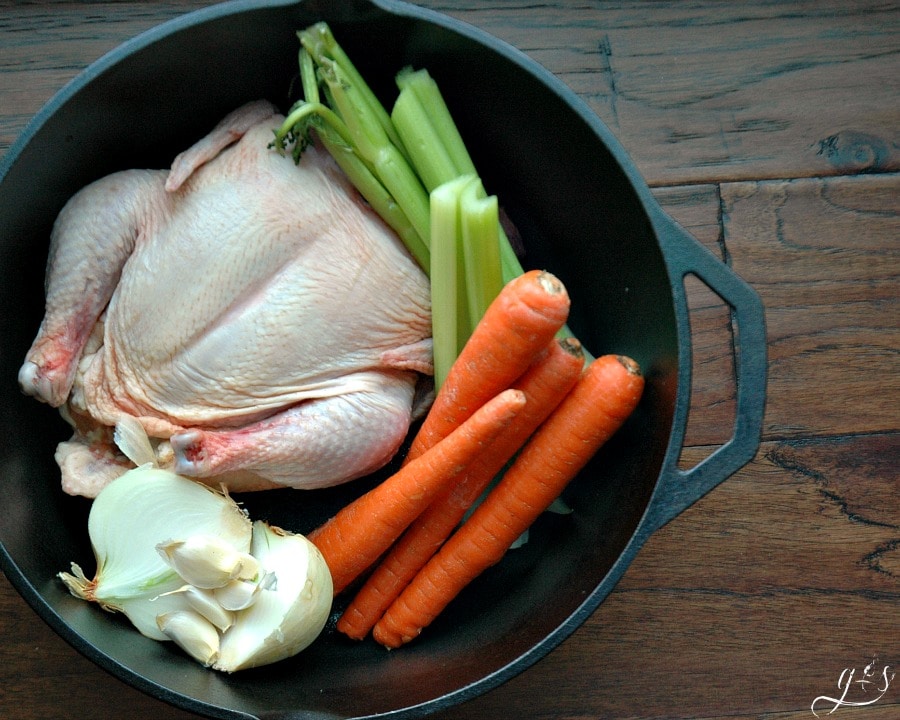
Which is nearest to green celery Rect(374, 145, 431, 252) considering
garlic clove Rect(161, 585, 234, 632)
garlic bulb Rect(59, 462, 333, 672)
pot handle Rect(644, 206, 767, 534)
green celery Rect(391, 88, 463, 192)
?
green celery Rect(391, 88, 463, 192)

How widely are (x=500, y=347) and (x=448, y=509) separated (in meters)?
0.32

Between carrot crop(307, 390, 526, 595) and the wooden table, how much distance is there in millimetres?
374

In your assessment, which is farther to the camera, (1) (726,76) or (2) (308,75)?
(1) (726,76)

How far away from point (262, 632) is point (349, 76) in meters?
0.87

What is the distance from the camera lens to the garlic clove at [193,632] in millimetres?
1172

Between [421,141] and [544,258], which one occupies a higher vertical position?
[421,141]

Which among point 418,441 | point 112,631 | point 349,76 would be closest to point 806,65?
point 349,76

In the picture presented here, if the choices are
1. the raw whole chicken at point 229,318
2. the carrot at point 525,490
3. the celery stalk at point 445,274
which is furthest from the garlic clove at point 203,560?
the celery stalk at point 445,274

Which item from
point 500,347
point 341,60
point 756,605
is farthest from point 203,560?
point 756,605

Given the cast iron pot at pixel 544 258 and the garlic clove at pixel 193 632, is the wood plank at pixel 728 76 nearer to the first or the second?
the cast iron pot at pixel 544 258

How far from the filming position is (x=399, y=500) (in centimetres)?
128

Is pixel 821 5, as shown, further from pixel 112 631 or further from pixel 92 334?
pixel 112 631

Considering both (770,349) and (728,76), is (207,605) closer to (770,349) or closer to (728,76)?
(770,349)

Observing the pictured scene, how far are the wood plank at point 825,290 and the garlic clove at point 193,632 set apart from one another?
1031 mm
